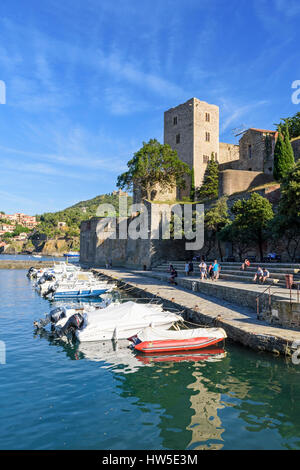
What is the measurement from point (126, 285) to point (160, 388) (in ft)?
54.2

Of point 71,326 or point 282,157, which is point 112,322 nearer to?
point 71,326

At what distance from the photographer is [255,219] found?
22672 mm

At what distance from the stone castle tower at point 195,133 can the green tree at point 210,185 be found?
80 cm

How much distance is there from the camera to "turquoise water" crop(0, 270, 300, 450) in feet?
18.2

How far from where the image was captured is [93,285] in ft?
80.4

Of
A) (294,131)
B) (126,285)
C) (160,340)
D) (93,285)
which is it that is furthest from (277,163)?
(160,340)

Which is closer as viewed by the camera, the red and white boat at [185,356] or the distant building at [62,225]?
the red and white boat at [185,356]

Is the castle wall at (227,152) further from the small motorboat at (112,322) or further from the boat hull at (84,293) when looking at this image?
the small motorboat at (112,322)

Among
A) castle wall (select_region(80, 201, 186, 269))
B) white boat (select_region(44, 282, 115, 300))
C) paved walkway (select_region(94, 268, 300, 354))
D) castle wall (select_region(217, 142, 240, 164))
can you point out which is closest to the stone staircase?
paved walkway (select_region(94, 268, 300, 354))

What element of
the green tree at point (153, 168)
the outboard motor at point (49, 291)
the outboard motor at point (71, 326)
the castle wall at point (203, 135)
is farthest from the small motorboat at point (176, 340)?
the castle wall at point (203, 135)

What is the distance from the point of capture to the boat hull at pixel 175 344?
10516mm

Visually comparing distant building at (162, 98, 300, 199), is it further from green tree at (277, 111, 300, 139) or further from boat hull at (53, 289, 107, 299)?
boat hull at (53, 289, 107, 299)

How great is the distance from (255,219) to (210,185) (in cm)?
2182

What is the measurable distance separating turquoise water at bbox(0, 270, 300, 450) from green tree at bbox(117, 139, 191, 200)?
30624 millimetres
